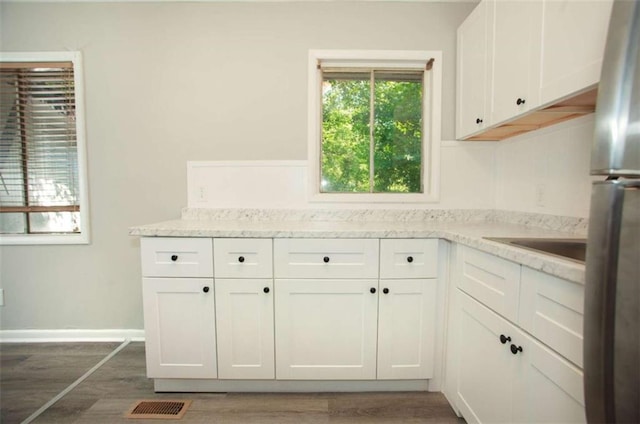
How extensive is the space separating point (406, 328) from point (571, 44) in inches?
→ 55.6

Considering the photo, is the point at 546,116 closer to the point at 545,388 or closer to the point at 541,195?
the point at 541,195

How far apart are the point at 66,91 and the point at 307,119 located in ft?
5.77

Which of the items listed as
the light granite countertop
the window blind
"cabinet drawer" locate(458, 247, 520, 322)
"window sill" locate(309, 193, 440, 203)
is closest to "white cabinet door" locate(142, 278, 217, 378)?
the light granite countertop

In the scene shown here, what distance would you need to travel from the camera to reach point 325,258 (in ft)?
4.96

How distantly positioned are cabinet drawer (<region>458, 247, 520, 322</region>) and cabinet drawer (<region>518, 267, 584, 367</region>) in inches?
1.7

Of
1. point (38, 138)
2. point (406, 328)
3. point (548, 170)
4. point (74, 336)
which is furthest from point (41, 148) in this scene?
point (548, 170)

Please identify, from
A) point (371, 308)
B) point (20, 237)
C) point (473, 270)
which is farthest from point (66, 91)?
point (473, 270)

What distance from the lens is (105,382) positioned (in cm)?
171

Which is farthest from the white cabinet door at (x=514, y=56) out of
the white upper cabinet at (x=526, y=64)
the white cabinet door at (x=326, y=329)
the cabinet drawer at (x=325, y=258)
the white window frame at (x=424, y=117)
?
the white cabinet door at (x=326, y=329)

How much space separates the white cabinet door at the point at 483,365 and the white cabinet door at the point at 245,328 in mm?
970

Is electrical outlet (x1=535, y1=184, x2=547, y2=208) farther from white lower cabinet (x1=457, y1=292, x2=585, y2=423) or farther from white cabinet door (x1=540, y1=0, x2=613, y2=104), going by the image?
white lower cabinet (x1=457, y1=292, x2=585, y2=423)

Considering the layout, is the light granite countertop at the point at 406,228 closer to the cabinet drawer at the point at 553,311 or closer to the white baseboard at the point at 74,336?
the cabinet drawer at the point at 553,311

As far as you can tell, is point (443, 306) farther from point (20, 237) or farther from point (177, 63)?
point (20, 237)

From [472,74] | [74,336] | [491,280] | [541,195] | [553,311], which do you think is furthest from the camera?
[74,336]
